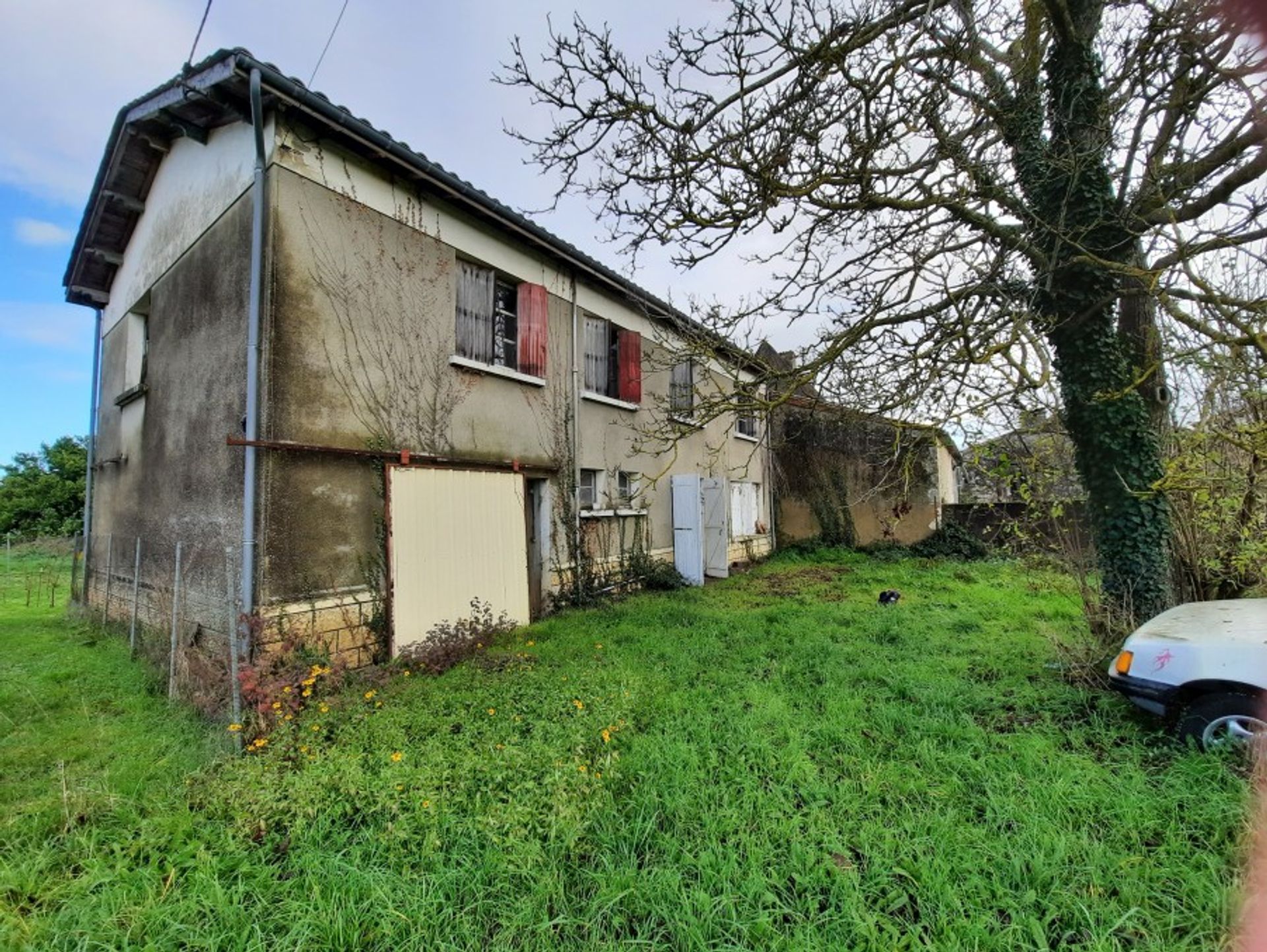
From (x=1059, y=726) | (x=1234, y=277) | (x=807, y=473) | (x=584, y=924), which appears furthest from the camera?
(x=807, y=473)

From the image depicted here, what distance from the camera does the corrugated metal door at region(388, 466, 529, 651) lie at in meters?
5.84

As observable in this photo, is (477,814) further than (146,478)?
No

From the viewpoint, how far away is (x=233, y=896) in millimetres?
2359

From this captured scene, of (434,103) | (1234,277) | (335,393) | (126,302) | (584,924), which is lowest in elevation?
(584,924)

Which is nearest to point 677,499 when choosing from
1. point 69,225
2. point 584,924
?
point 584,924

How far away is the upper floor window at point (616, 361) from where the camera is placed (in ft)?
31.7

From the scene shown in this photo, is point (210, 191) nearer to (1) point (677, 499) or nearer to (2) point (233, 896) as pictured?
(2) point (233, 896)

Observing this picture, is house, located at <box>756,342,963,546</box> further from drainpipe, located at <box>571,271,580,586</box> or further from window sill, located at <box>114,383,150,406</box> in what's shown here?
window sill, located at <box>114,383,150,406</box>

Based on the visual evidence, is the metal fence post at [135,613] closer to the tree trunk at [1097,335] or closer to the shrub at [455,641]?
the shrub at [455,641]

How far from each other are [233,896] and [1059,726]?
520cm

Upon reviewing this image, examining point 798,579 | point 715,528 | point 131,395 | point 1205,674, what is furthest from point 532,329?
point 798,579

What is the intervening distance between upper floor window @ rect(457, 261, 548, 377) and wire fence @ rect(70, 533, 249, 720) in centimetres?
366

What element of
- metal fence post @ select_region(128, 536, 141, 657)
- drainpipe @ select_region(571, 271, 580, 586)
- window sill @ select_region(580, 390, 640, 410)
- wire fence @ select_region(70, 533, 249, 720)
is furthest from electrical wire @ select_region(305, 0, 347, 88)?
metal fence post @ select_region(128, 536, 141, 657)

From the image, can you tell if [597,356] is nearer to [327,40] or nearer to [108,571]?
[327,40]
